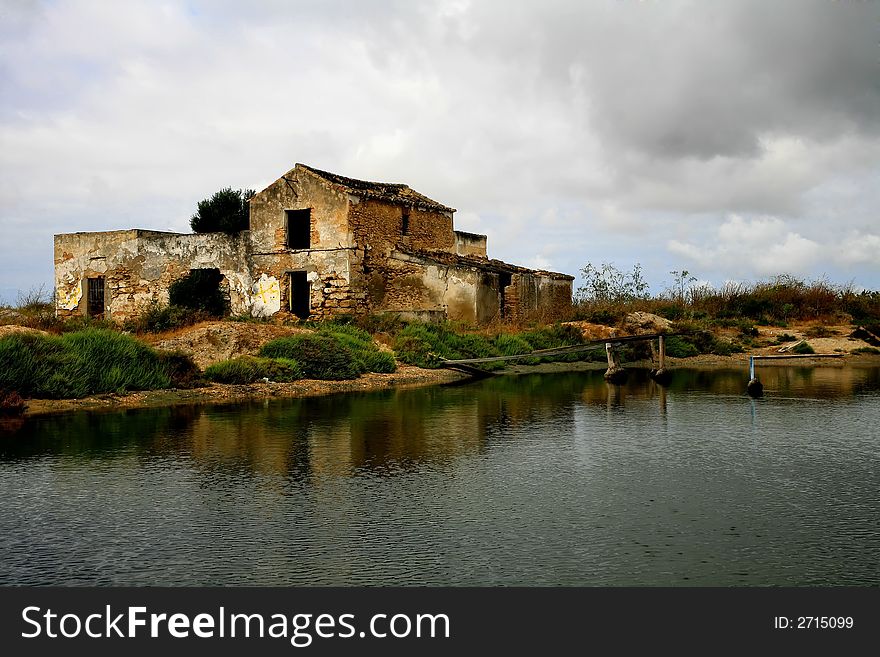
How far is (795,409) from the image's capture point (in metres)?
15.7

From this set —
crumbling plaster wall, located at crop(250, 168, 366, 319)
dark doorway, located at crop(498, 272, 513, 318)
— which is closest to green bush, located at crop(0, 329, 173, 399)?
crumbling plaster wall, located at crop(250, 168, 366, 319)

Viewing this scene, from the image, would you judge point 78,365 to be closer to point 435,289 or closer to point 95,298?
point 435,289

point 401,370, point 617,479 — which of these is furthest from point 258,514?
point 401,370

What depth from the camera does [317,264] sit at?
32.1 meters

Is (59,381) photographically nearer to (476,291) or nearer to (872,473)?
(872,473)

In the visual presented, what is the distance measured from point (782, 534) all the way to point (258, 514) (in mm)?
4517

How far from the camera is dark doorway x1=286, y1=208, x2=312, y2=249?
33.2 meters

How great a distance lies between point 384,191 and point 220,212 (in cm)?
905

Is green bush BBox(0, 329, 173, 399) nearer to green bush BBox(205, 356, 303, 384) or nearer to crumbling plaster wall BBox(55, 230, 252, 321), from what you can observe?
green bush BBox(205, 356, 303, 384)

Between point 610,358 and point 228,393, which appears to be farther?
point 610,358

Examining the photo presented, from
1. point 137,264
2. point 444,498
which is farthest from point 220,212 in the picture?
point 444,498

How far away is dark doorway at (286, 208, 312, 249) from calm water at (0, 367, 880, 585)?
18436 mm

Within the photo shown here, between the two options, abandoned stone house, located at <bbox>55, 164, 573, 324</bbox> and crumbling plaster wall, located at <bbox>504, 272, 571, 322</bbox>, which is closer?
abandoned stone house, located at <bbox>55, 164, 573, 324</bbox>
